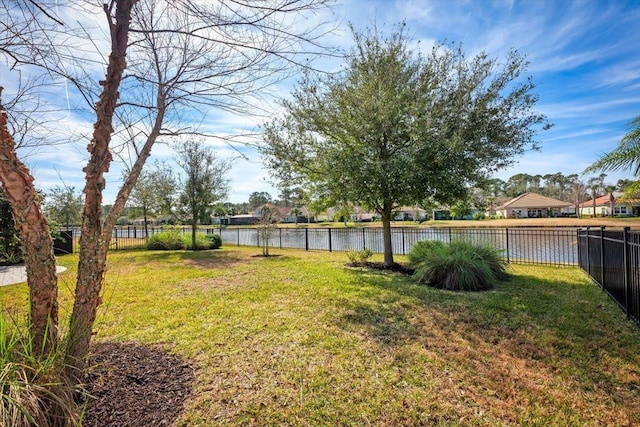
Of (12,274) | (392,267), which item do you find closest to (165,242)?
(12,274)

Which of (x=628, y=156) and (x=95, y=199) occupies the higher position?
(x=628, y=156)

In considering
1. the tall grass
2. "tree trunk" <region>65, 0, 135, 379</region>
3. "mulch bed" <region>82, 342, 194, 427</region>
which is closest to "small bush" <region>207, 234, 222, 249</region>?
"mulch bed" <region>82, 342, 194, 427</region>

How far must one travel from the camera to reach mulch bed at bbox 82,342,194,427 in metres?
2.16

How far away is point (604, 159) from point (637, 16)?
8.49 ft

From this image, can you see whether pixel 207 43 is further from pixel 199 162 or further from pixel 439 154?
pixel 199 162

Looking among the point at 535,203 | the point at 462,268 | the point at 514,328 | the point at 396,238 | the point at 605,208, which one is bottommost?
the point at 514,328

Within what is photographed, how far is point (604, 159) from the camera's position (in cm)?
615

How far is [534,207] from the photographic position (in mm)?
48656

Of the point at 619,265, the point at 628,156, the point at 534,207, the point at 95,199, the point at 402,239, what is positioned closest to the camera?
the point at 95,199

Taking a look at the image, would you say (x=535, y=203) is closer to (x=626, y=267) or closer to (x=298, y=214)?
(x=298, y=214)

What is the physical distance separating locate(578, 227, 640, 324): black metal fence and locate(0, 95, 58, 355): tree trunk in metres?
5.99

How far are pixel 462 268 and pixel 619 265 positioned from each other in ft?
7.27

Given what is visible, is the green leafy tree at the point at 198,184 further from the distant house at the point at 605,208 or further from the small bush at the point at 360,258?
the distant house at the point at 605,208

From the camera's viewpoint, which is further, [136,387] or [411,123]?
[411,123]
